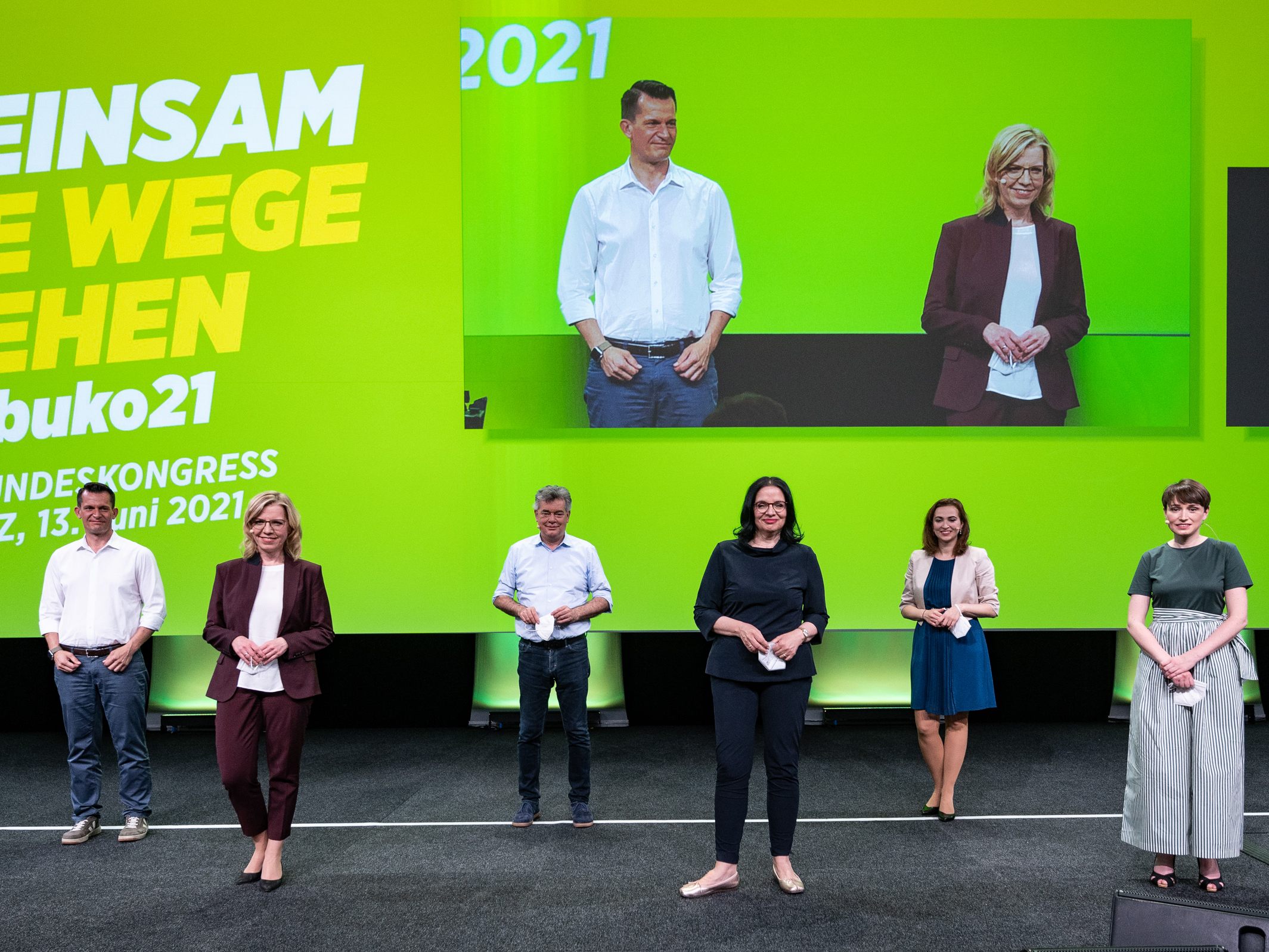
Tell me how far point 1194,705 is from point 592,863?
223 cm

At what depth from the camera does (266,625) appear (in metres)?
3.33

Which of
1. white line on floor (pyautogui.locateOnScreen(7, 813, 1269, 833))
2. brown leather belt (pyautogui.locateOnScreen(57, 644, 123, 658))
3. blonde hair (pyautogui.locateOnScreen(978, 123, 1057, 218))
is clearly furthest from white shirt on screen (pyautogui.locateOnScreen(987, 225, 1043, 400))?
brown leather belt (pyautogui.locateOnScreen(57, 644, 123, 658))

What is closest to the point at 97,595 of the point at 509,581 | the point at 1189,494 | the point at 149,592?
the point at 149,592

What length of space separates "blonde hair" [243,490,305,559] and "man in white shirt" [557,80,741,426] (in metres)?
2.39

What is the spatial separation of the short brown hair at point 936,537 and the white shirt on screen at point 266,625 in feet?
8.63

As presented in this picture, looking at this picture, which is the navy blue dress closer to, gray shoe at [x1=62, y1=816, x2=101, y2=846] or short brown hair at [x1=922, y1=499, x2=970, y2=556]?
short brown hair at [x1=922, y1=499, x2=970, y2=556]

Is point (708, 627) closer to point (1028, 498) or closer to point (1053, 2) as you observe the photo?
point (1028, 498)

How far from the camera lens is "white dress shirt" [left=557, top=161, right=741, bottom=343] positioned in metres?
5.50

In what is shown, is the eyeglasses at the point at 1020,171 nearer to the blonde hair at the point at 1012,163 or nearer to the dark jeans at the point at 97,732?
the blonde hair at the point at 1012,163

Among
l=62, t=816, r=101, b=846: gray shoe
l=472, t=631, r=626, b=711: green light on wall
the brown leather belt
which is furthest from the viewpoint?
l=472, t=631, r=626, b=711: green light on wall

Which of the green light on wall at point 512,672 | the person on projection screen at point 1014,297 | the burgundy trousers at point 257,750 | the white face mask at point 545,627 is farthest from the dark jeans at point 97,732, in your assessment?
the person on projection screen at point 1014,297

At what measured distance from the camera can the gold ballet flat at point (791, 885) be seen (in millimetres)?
3336

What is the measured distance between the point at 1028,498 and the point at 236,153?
498 cm

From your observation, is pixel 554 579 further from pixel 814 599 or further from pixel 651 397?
pixel 651 397
